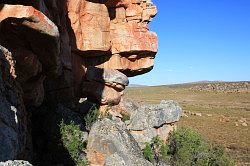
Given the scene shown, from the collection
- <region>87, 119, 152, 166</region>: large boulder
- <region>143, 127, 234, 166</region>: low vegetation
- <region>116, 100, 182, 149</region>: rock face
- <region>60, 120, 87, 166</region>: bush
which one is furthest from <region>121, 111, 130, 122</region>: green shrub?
<region>60, 120, 87, 166</region>: bush

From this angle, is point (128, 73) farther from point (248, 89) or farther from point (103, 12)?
point (248, 89)

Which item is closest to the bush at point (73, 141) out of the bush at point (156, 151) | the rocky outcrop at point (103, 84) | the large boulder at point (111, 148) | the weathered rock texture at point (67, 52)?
the large boulder at point (111, 148)

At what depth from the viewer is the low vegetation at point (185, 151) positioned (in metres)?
29.1

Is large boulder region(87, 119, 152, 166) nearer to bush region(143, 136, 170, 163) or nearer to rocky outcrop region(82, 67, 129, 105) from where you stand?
bush region(143, 136, 170, 163)

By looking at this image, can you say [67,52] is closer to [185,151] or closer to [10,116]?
[185,151]

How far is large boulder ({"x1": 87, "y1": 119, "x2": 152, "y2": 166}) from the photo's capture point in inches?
884

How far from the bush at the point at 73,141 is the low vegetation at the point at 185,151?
591 centimetres

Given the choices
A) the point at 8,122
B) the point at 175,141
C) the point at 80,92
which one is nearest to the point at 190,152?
the point at 175,141

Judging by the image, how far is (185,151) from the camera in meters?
30.3

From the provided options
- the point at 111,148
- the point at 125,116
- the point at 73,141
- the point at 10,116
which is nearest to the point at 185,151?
the point at 125,116

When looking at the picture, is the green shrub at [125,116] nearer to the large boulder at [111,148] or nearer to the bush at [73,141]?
the large boulder at [111,148]

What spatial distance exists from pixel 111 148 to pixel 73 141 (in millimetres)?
2339

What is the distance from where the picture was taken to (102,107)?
33938 mm

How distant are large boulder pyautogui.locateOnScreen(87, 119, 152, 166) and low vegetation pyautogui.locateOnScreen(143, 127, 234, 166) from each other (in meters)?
4.02
